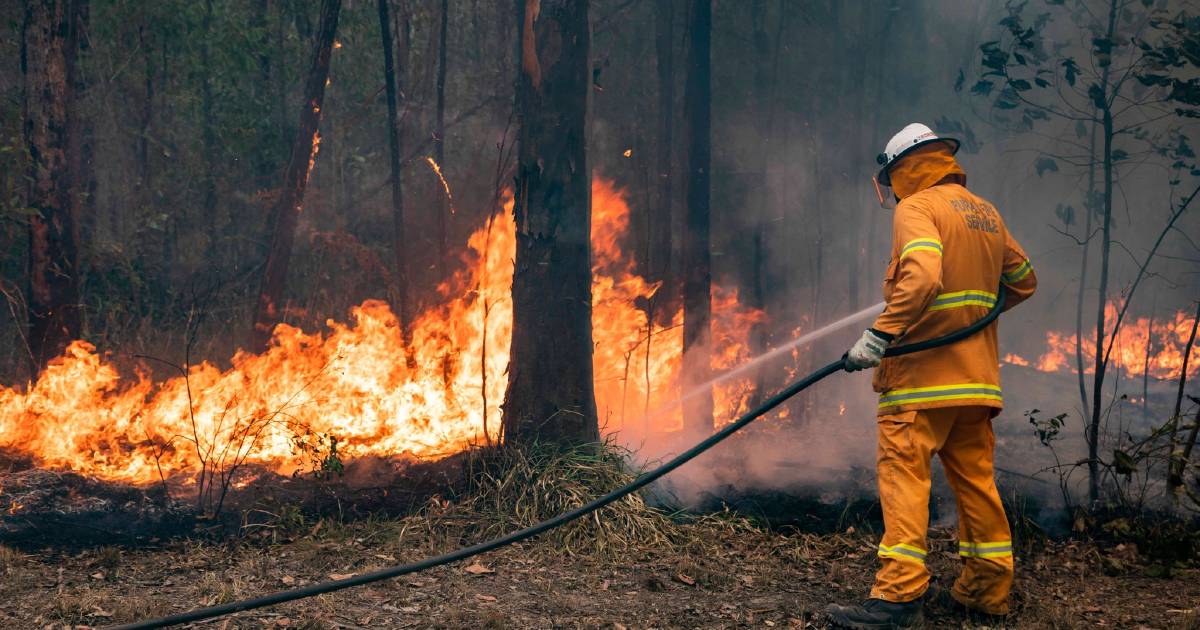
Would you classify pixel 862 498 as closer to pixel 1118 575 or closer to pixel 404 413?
pixel 1118 575

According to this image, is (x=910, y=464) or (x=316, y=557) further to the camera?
(x=316, y=557)

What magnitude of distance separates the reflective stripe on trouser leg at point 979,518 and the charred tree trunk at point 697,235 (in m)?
5.44

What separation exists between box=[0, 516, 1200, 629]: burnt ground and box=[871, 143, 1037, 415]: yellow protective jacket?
1.14 meters

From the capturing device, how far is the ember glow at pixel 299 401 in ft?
20.5

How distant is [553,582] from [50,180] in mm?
6730

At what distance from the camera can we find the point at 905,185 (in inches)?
180

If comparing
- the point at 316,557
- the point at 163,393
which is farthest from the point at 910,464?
the point at 163,393

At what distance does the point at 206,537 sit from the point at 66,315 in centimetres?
441

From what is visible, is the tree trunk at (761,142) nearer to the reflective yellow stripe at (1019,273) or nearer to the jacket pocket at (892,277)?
the reflective yellow stripe at (1019,273)

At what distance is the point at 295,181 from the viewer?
10492 mm

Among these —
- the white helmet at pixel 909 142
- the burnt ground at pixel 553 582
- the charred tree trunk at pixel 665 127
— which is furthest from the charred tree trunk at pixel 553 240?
the charred tree trunk at pixel 665 127

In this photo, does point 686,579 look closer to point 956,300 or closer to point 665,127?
point 956,300

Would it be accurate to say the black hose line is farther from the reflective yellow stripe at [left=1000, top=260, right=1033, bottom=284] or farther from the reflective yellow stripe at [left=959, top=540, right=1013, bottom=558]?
the reflective yellow stripe at [left=959, top=540, right=1013, bottom=558]

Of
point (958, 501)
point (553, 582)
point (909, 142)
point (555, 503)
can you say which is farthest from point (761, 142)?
point (553, 582)
